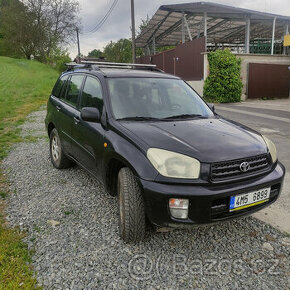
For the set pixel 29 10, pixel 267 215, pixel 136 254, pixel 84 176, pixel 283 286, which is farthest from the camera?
pixel 29 10

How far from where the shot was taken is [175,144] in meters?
2.34

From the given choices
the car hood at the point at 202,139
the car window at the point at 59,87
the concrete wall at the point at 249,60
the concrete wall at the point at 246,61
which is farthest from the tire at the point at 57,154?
the concrete wall at the point at 249,60

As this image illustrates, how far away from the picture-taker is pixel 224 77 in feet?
44.7

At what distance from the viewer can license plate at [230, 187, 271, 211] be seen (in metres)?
2.25

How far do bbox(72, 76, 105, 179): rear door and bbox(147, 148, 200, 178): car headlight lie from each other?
0.82 m

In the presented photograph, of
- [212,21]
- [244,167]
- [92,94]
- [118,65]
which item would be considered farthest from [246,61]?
[244,167]

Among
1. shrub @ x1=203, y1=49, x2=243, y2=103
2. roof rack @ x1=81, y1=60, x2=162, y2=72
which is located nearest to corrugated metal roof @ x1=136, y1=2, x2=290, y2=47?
shrub @ x1=203, y1=49, x2=243, y2=103

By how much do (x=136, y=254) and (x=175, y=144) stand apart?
41.5 inches

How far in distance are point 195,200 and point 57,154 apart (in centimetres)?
Answer: 302

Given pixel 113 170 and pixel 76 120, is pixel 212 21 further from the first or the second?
pixel 113 170

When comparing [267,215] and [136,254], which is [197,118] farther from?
[136,254]

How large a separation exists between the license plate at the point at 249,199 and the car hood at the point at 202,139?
1.09 ft

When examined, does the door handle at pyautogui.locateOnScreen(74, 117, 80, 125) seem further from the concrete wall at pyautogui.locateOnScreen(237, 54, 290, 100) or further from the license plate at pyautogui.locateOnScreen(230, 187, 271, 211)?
the concrete wall at pyautogui.locateOnScreen(237, 54, 290, 100)

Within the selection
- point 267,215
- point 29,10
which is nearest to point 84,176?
point 267,215
